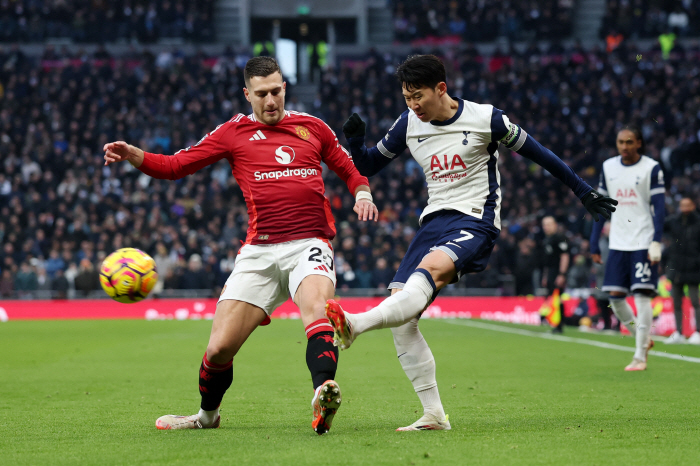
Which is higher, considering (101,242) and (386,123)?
(386,123)

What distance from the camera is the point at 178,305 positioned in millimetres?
20531

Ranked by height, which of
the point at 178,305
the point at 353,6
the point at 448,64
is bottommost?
the point at 178,305

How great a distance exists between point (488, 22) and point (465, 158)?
2855 centimetres

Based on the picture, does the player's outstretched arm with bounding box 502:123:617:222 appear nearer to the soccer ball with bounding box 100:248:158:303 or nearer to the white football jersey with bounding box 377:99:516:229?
the white football jersey with bounding box 377:99:516:229

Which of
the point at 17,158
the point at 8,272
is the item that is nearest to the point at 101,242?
the point at 8,272

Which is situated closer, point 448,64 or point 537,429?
point 537,429

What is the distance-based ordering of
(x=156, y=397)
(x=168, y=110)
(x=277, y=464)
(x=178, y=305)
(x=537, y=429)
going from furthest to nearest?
(x=168, y=110) < (x=178, y=305) < (x=156, y=397) < (x=537, y=429) < (x=277, y=464)

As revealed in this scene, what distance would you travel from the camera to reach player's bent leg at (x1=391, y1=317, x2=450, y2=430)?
502 cm

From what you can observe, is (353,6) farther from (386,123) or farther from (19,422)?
(19,422)

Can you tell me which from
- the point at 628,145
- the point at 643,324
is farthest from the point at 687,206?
the point at 643,324

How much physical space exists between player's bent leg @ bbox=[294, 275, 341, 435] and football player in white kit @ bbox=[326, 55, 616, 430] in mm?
424

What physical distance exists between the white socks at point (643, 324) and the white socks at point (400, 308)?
15.6 feet

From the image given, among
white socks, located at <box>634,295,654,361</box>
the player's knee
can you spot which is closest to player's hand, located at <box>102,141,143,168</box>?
the player's knee

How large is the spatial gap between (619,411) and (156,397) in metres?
3.53
